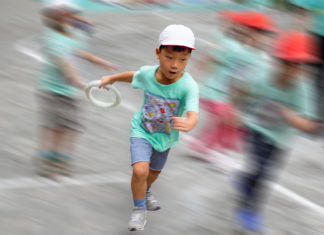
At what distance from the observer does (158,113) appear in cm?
425

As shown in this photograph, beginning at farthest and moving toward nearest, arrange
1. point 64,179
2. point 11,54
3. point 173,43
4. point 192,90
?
1. point 11,54
2. point 64,179
3. point 192,90
4. point 173,43

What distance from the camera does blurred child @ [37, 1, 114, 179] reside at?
15.0 feet

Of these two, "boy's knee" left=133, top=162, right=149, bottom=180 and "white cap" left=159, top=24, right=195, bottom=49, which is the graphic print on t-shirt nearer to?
"boy's knee" left=133, top=162, right=149, bottom=180

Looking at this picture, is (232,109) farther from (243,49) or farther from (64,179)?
(64,179)

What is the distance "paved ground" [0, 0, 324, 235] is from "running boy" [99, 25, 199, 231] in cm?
56

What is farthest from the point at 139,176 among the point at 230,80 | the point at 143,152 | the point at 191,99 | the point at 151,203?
the point at 230,80

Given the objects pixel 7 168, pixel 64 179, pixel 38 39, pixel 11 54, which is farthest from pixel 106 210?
pixel 38 39

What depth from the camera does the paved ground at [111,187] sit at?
4.73m

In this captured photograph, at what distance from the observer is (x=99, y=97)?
7277mm

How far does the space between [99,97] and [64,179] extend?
2171mm

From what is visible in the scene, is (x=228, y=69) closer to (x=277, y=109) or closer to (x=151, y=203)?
(x=277, y=109)

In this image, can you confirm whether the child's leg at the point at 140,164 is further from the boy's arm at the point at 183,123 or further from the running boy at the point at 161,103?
the boy's arm at the point at 183,123

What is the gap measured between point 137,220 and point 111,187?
2.97 feet

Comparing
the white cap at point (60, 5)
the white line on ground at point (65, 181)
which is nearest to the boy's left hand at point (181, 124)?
the white cap at point (60, 5)
